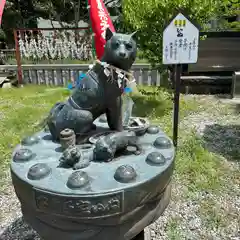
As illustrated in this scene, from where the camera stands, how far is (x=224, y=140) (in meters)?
4.57

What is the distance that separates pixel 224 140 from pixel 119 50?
3323mm

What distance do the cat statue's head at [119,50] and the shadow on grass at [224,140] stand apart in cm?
269

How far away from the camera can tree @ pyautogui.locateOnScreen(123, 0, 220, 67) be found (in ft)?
17.0

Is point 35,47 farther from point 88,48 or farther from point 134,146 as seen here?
point 134,146

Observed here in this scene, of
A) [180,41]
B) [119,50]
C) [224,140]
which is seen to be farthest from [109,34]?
[224,140]

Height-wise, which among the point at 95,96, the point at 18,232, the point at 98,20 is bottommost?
the point at 18,232

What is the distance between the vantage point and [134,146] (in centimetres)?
198

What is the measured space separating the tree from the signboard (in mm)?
1683

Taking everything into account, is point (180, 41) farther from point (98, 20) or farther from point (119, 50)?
point (98, 20)

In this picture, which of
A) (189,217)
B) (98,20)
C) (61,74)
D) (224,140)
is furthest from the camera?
(61,74)

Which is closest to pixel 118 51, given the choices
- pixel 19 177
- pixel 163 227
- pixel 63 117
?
pixel 63 117

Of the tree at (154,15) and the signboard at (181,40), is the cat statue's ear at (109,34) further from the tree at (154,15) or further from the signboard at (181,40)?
the tree at (154,15)

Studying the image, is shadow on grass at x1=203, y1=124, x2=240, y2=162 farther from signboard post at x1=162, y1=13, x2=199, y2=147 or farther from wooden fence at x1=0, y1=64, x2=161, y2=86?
wooden fence at x1=0, y1=64, x2=161, y2=86

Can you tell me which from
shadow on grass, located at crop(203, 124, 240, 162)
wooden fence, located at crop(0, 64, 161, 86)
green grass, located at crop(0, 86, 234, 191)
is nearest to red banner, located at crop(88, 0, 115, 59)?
green grass, located at crop(0, 86, 234, 191)
